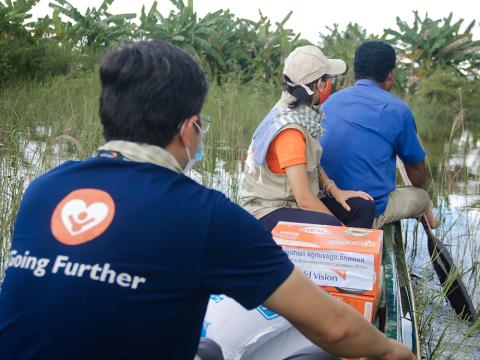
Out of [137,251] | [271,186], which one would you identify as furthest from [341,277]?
[137,251]

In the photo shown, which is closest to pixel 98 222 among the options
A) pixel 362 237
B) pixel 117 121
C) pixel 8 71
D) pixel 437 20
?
pixel 117 121

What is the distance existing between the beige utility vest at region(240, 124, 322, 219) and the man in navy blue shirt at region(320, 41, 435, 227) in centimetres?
45

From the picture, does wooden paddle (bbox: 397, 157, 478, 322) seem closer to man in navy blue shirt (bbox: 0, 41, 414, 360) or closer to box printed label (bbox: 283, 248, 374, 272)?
box printed label (bbox: 283, 248, 374, 272)

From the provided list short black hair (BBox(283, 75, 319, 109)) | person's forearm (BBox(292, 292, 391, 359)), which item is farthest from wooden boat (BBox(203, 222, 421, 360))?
short black hair (BBox(283, 75, 319, 109))

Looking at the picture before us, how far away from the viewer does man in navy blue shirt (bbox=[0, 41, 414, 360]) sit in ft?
4.10

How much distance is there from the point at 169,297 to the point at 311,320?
31 centimetres

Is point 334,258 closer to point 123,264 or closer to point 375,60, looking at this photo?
point 123,264

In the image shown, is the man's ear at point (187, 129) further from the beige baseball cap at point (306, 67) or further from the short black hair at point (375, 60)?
the short black hair at point (375, 60)

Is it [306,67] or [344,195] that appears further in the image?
[344,195]

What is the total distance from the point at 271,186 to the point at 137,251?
1898 mm

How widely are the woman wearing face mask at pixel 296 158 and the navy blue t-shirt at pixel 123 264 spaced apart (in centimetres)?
159

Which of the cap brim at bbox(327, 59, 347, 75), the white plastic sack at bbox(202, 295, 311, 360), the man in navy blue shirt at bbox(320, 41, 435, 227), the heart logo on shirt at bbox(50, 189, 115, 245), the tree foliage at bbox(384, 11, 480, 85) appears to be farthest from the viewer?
the tree foliage at bbox(384, 11, 480, 85)

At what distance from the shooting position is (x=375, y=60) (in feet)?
11.8

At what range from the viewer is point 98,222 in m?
1.25
